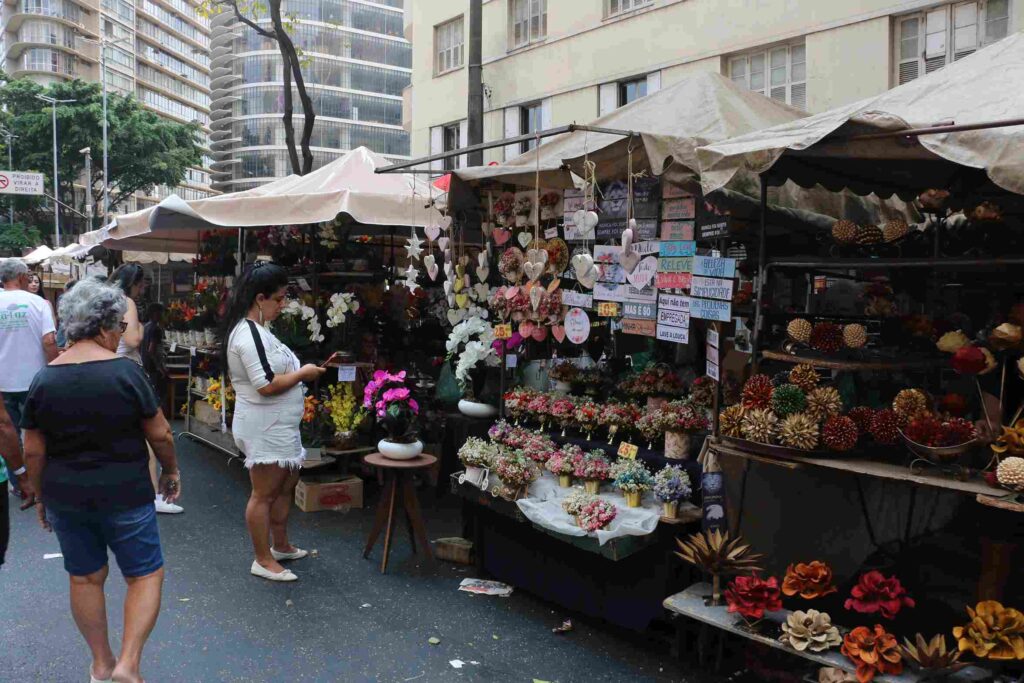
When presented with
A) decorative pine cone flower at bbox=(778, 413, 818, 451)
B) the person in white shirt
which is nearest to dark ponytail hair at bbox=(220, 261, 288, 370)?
the person in white shirt

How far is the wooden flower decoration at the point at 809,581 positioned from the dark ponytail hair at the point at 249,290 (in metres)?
3.17

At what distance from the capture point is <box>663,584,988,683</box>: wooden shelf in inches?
121

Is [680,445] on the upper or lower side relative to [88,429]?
lower

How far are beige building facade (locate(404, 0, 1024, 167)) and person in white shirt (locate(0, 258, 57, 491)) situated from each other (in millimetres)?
9596

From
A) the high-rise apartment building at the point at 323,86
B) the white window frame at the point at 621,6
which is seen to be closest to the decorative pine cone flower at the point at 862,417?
the white window frame at the point at 621,6

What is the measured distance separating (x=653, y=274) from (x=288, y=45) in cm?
1028

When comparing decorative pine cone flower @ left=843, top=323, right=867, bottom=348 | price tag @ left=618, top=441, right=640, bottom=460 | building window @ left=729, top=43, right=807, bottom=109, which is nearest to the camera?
decorative pine cone flower @ left=843, top=323, right=867, bottom=348

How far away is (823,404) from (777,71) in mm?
10202

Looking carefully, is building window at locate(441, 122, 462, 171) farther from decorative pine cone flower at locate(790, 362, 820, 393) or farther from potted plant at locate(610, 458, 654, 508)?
decorative pine cone flower at locate(790, 362, 820, 393)

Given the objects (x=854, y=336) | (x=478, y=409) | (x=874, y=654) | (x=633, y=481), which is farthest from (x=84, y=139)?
(x=874, y=654)

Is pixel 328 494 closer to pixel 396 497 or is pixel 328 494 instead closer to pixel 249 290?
pixel 396 497

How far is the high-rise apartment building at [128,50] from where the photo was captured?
61.3 metres

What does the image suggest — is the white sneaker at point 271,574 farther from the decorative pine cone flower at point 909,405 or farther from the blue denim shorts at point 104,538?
the decorative pine cone flower at point 909,405

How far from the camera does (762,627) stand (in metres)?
3.47
